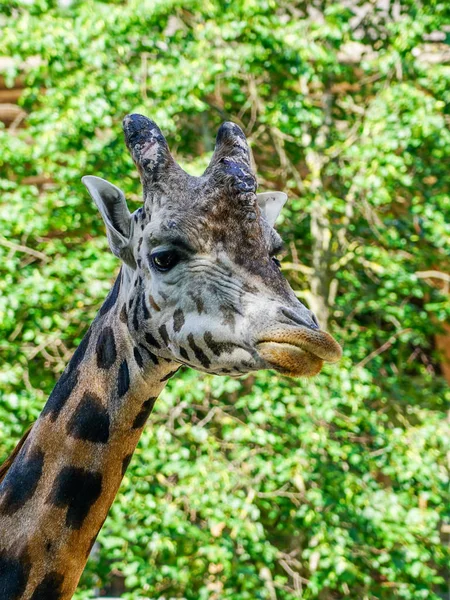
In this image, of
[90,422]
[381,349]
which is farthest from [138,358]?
[381,349]

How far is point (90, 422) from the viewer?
2004 millimetres

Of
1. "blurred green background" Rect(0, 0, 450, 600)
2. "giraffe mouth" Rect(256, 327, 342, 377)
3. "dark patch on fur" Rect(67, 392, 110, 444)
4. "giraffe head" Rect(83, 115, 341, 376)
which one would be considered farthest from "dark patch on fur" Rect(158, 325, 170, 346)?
"blurred green background" Rect(0, 0, 450, 600)

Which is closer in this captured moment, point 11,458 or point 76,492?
point 76,492

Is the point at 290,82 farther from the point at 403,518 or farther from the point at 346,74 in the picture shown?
the point at 403,518

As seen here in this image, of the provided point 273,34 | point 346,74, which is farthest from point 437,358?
point 273,34

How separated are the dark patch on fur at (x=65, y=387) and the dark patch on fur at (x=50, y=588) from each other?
40cm

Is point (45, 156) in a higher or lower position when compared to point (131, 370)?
higher

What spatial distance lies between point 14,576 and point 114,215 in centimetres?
99

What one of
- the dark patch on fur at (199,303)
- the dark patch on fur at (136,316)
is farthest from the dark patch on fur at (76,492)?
the dark patch on fur at (199,303)

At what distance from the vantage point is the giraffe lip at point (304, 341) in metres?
1.58

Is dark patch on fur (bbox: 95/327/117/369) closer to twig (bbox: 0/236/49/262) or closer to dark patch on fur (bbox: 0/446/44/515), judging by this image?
dark patch on fur (bbox: 0/446/44/515)

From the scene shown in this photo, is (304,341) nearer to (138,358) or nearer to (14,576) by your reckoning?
(138,358)

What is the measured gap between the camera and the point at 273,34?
18.0ft

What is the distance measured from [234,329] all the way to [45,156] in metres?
4.46
